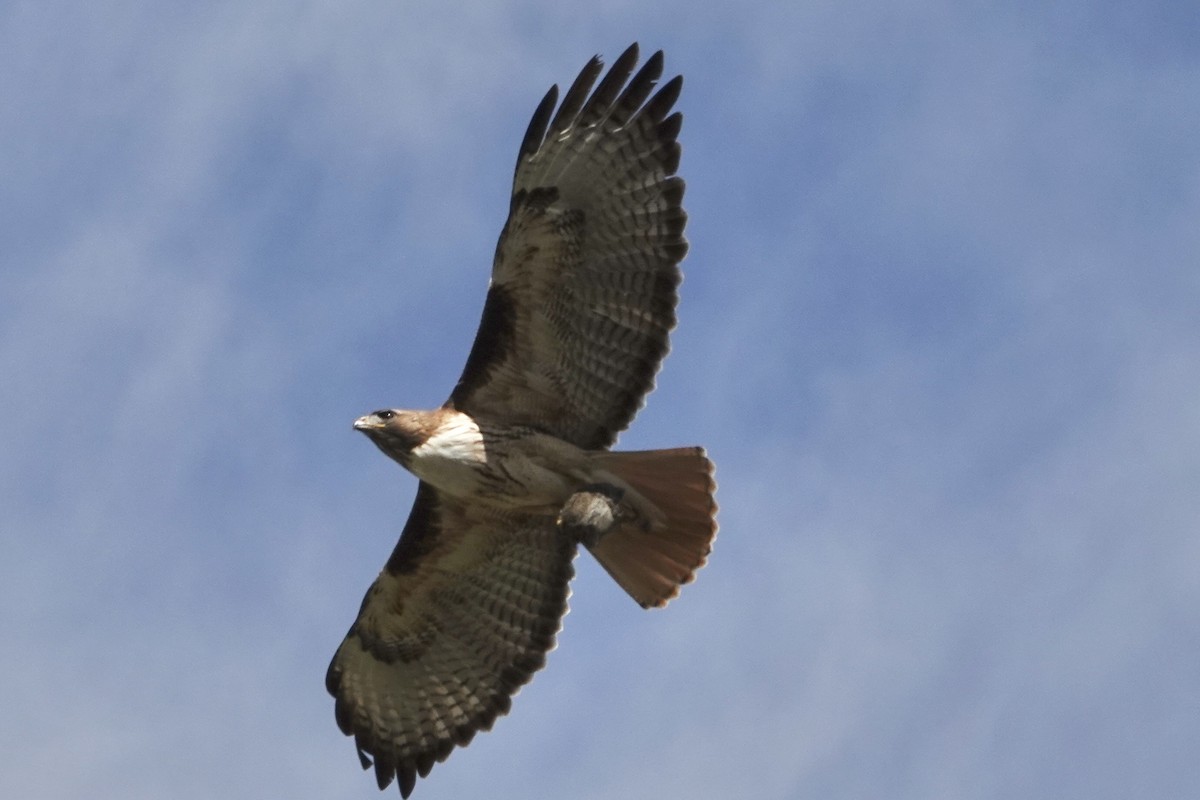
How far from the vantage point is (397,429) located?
36.2ft

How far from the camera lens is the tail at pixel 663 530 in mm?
10984

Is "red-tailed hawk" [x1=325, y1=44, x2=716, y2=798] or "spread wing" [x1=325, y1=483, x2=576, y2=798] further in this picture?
"spread wing" [x1=325, y1=483, x2=576, y2=798]

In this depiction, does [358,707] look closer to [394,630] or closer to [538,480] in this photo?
[394,630]

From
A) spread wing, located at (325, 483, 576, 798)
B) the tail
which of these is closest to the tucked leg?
the tail

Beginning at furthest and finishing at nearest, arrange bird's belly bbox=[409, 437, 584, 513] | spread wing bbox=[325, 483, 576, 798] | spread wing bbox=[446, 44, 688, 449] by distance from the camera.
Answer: spread wing bbox=[325, 483, 576, 798]
bird's belly bbox=[409, 437, 584, 513]
spread wing bbox=[446, 44, 688, 449]

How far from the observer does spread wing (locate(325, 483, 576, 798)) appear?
39.2 feet

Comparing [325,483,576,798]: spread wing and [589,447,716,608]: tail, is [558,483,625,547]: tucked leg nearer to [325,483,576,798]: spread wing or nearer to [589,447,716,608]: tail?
[589,447,716,608]: tail

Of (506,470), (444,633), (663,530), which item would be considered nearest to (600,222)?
(506,470)

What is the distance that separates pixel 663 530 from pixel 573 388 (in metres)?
1.00

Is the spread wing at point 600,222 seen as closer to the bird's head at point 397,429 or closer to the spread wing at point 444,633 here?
the bird's head at point 397,429

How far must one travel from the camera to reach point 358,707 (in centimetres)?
1247

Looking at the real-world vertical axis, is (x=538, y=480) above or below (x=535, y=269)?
below

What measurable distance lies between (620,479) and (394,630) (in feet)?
7.05

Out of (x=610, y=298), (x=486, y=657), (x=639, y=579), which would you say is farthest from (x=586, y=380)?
(x=486, y=657)
